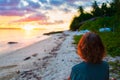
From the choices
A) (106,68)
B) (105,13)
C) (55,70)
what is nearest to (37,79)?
(55,70)

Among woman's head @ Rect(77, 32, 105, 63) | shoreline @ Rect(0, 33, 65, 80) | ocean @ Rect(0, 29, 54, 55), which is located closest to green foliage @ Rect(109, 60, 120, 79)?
shoreline @ Rect(0, 33, 65, 80)

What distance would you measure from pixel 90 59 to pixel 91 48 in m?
0.14

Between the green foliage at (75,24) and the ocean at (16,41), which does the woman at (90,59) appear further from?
the green foliage at (75,24)

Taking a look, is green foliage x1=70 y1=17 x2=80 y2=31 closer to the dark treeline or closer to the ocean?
the dark treeline

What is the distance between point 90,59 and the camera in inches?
163

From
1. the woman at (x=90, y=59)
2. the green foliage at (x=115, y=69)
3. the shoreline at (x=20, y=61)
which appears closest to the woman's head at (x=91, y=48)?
the woman at (x=90, y=59)

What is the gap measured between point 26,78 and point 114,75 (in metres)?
4.57

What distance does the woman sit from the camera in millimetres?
4113

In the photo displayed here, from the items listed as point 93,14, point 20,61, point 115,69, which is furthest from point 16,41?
point 115,69

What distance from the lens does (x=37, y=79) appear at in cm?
1338

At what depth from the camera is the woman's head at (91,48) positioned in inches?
162

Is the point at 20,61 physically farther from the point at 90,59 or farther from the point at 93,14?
the point at 93,14

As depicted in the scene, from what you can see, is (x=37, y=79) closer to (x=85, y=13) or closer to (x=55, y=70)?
(x=55, y=70)

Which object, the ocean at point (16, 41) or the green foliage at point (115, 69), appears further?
the ocean at point (16, 41)
